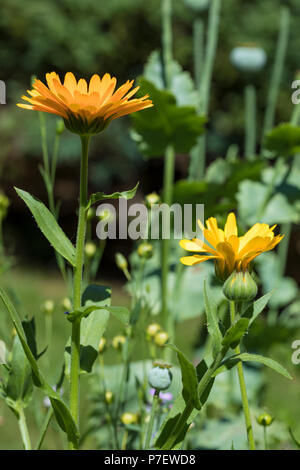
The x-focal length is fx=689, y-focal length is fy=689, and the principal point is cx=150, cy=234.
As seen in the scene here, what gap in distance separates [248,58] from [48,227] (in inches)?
30.2

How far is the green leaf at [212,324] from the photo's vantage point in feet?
1.59

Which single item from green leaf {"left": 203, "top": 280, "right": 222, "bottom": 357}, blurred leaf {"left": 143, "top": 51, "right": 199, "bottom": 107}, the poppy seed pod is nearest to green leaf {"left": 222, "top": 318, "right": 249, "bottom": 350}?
green leaf {"left": 203, "top": 280, "right": 222, "bottom": 357}

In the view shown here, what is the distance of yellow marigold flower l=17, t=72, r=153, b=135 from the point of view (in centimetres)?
47

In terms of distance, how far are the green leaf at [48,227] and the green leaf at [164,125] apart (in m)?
0.48

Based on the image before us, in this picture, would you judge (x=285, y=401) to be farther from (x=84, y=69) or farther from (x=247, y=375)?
(x=84, y=69)

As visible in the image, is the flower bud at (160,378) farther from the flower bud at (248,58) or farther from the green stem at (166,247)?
the flower bud at (248,58)

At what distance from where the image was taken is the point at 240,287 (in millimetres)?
483

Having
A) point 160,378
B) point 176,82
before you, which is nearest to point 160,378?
point 160,378

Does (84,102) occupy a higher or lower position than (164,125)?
lower

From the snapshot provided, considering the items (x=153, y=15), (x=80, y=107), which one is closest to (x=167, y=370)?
(x=80, y=107)

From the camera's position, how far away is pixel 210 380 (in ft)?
1.71

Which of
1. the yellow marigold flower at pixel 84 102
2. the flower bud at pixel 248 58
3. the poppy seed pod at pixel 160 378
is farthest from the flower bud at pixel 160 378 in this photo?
the flower bud at pixel 248 58

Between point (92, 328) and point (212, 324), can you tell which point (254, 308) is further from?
point (92, 328)
